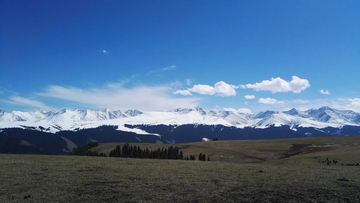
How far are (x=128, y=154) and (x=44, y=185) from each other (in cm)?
8241

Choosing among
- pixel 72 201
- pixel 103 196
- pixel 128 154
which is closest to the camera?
pixel 72 201

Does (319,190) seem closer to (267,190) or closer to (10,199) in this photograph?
(267,190)

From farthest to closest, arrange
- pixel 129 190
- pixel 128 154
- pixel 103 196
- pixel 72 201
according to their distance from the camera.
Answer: pixel 128 154
pixel 129 190
pixel 103 196
pixel 72 201

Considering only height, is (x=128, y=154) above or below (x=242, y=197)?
below

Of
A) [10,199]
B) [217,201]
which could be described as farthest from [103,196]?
[217,201]

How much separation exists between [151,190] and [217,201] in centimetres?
566

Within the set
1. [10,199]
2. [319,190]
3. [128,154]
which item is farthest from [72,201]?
[128,154]

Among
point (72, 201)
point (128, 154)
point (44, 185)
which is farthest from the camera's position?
point (128, 154)

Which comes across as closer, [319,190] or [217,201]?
[217,201]

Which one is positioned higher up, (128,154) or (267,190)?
(267,190)

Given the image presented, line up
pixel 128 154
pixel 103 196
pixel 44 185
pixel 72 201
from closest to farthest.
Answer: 1. pixel 72 201
2. pixel 103 196
3. pixel 44 185
4. pixel 128 154

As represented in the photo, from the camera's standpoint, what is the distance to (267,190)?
18781mm

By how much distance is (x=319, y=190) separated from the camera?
19031mm

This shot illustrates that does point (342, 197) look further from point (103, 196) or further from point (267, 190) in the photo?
point (103, 196)
